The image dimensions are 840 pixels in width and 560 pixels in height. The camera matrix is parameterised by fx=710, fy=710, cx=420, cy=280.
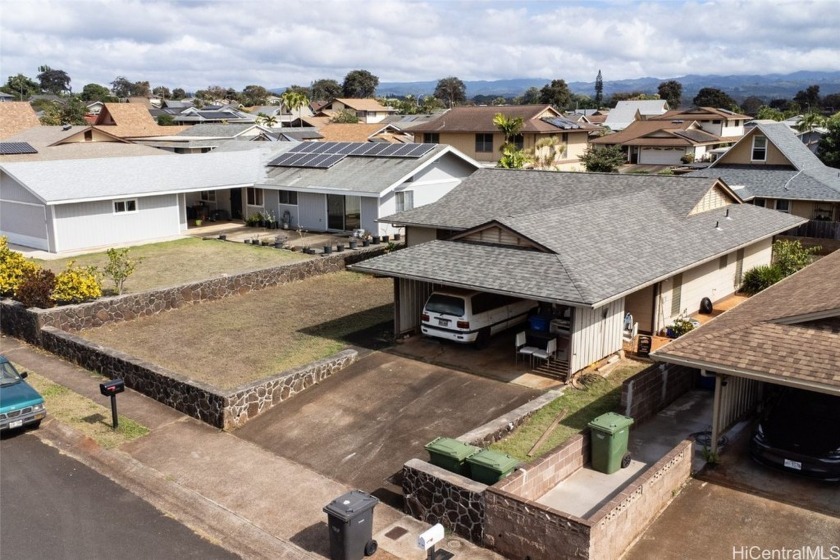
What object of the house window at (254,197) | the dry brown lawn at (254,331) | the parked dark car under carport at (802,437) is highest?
the house window at (254,197)

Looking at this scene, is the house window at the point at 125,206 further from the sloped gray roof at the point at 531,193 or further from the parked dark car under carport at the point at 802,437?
the parked dark car under carport at the point at 802,437

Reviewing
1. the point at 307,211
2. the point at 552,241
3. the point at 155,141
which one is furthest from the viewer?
the point at 155,141

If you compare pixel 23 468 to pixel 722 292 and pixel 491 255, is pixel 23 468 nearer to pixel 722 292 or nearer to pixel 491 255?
pixel 491 255

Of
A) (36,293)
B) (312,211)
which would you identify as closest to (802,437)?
(36,293)

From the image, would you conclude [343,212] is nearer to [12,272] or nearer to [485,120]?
[12,272]

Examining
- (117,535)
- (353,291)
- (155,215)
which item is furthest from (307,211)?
(117,535)

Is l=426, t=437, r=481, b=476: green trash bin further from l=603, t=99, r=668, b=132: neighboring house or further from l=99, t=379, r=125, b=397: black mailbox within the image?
l=603, t=99, r=668, b=132: neighboring house

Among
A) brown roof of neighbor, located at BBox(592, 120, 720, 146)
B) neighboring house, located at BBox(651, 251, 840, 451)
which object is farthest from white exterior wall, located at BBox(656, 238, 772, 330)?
brown roof of neighbor, located at BBox(592, 120, 720, 146)

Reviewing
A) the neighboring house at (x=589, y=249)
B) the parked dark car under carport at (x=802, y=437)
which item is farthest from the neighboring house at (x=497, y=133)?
the parked dark car under carport at (x=802, y=437)

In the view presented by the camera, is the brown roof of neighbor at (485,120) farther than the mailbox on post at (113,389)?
Yes
